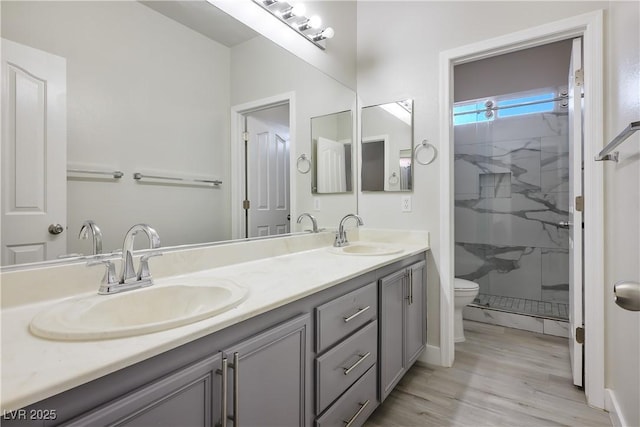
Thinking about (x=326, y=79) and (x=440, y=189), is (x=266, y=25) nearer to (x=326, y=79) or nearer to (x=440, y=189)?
(x=326, y=79)

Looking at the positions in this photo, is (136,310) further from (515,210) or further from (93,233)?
(515,210)

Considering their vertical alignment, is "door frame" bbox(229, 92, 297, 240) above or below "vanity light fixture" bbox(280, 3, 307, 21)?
below

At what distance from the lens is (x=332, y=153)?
229cm

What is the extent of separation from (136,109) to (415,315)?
1753 millimetres

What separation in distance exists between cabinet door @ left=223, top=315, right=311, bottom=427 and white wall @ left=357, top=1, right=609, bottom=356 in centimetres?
137

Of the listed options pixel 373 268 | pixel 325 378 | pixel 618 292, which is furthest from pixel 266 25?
pixel 618 292

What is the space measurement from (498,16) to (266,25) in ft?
4.51

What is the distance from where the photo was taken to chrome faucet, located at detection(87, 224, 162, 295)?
3.22 ft

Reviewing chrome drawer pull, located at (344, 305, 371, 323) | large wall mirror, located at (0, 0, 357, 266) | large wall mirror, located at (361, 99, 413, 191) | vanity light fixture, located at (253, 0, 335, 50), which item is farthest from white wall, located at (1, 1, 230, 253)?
large wall mirror, located at (361, 99, 413, 191)

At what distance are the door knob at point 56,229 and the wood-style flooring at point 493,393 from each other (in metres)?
1.52

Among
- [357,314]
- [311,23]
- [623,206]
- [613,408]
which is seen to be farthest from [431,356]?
[311,23]

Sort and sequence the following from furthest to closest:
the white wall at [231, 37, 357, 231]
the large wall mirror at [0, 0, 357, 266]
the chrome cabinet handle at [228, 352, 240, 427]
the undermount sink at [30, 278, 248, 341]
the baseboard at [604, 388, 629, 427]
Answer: the white wall at [231, 37, 357, 231] → the baseboard at [604, 388, 629, 427] → the large wall mirror at [0, 0, 357, 266] → the chrome cabinet handle at [228, 352, 240, 427] → the undermount sink at [30, 278, 248, 341]

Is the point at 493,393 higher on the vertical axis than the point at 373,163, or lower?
lower

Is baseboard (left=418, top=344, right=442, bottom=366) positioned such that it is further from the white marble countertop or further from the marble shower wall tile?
the marble shower wall tile
